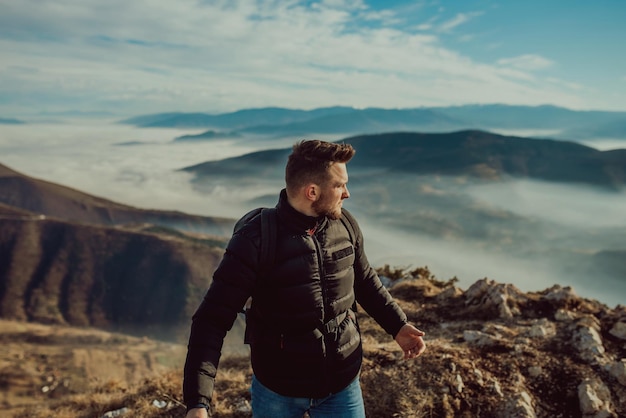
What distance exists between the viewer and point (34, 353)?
113938 mm

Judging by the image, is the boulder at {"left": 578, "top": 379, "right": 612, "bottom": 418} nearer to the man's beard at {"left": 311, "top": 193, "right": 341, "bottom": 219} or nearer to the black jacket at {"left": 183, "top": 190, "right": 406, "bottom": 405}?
the black jacket at {"left": 183, "top": 190, "right": 406, "bottom": 405}

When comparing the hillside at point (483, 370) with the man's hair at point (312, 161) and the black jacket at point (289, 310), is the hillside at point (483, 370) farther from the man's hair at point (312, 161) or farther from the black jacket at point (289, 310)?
the man's hair at point (312, 161)

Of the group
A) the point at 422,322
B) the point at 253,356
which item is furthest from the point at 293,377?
the point at 422,322

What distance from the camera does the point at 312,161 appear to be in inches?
129

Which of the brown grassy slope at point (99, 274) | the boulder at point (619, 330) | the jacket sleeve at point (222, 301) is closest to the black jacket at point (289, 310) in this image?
the jacket sleeve at point (222, 301)

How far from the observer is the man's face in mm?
3316

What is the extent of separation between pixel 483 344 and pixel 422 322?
1.85 m

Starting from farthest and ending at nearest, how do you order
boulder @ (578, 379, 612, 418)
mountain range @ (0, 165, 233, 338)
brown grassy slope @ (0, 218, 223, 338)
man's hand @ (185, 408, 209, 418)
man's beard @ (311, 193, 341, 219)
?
1. brown grassy slope @ (0, 218, 223, 338)
2. mountain range @ (0, 165, 233, 338)
3. boulder @ (578, 379, 612, 418)
4. man's beard @ (311, 193, 341, 219)
5. man's hand @ (185, 408, 209, 418)

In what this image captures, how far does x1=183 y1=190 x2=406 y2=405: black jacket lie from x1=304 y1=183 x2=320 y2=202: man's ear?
0.55 feet

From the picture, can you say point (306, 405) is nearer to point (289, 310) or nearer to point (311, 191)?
point (289, 310)

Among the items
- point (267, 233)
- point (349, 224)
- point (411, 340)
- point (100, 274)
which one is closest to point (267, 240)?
point (267, 233)

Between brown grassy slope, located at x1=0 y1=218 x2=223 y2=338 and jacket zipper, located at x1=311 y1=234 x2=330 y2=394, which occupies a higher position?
jacket zipper, located at x1=311 y1=234 x2=330 y2=394

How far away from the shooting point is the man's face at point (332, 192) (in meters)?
3.32

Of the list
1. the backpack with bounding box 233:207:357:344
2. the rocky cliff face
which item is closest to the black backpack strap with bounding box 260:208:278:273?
the backpack with bounding box 233:207:357:344
